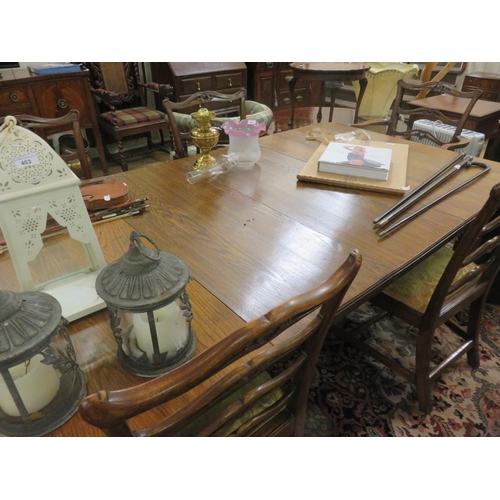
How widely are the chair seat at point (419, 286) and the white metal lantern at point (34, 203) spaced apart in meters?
0.96

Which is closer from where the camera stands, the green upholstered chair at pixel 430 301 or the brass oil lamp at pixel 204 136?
the green upholstered chair at pixel 430 301

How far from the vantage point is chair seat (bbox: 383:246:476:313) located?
1.23 meters

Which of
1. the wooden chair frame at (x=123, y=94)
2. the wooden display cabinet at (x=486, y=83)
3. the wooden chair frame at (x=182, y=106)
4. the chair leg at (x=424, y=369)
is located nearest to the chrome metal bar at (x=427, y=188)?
the chair leg at (x=424, y=369)

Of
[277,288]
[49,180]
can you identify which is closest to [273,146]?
[277,288]

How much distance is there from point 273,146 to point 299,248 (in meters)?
0.87

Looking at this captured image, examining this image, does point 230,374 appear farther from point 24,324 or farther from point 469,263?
point 469,263

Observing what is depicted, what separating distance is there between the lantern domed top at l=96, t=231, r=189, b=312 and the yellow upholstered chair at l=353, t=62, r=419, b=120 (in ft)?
12.1

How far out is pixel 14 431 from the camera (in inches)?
22.0

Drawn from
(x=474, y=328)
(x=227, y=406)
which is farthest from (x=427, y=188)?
(x=227, y=406)

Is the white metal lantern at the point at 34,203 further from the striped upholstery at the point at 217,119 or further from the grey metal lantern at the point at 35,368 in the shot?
the striped upholstery at the point at 217,119

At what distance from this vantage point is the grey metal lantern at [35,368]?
0.50 m

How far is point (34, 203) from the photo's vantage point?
69cm

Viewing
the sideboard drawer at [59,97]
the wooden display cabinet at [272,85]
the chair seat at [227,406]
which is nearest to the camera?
the chair seat at [227,406]

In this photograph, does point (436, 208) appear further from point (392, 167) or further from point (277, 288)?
point (277, 288)
